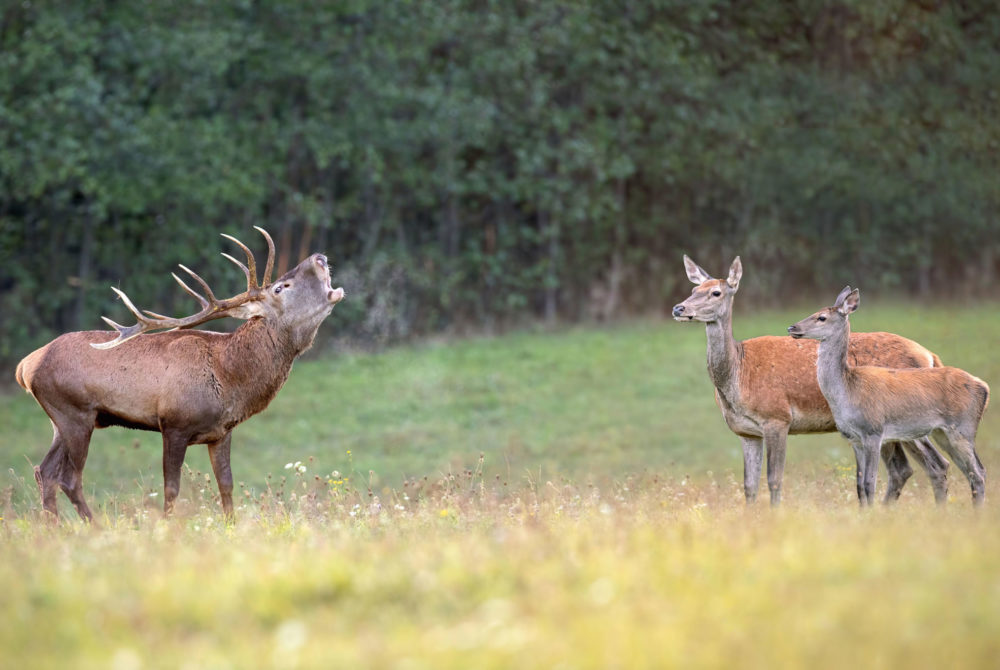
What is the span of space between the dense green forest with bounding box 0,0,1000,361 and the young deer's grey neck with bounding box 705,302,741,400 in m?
13.7

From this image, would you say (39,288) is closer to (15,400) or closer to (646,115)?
(15,400)

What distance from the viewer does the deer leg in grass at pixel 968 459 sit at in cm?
812

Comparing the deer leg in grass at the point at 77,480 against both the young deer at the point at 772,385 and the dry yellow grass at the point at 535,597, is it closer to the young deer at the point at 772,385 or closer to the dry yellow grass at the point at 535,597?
the dry yellow grass at the point at 535,597

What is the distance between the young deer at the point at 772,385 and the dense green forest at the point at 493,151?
45.1 feet

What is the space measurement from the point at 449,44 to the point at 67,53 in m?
8.64

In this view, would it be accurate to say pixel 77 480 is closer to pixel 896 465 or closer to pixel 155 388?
pixel 155 388

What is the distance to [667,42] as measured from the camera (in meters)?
27.2

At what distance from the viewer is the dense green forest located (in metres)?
21.1

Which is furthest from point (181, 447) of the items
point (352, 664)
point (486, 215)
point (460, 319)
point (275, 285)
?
point (486, 215)

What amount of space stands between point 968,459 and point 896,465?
1167 millimetres

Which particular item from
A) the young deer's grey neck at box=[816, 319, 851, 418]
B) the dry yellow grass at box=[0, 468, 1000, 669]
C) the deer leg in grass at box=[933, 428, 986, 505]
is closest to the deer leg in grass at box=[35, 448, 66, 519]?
the dry yellow grass at box=[0, 468, 1000, 669]

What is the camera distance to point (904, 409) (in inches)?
328

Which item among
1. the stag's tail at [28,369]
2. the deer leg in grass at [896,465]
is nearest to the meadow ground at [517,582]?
the deer leg in grass at [896,465]

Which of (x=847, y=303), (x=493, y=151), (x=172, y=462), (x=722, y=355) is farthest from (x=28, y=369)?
(x=493, y=151)
